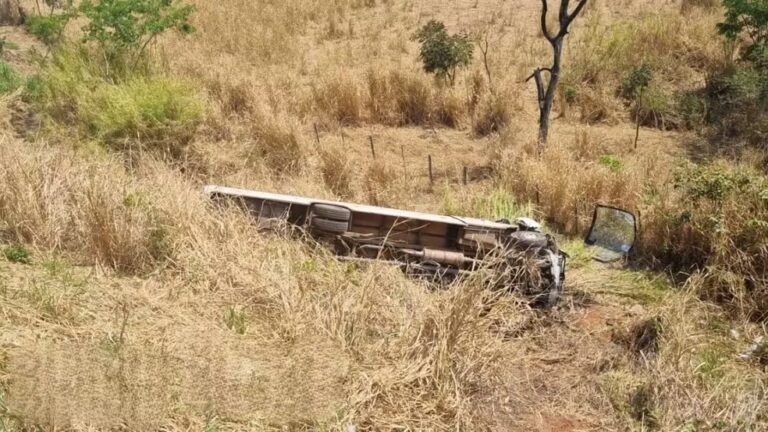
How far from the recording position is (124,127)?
635cm

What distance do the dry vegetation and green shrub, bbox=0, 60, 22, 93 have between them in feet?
0.50

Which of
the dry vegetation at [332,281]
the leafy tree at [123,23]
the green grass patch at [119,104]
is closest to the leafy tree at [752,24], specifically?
the dry vegetation at [332,281]

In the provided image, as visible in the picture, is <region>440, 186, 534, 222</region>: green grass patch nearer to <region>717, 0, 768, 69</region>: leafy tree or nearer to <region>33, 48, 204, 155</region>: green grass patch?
<region>33, 48, 204, 155</region>: green grass patch

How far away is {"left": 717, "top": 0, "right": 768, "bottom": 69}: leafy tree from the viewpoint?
749 centimetres

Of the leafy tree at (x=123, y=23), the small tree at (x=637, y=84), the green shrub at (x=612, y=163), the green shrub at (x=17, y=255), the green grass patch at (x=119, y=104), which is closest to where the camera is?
the green shrub at (x=17, y=255)

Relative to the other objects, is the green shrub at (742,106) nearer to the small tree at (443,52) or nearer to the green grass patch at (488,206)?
the small tree at (443,52)

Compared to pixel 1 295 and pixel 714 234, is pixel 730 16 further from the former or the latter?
pixel 1 295

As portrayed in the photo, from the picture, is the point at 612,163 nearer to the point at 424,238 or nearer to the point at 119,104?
the point at 424,238

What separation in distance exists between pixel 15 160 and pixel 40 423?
8.55 ft

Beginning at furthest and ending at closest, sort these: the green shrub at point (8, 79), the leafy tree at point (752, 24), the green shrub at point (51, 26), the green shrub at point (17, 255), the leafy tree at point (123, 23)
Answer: the green shrub at point (51, 26)
the leafy tree at point (752, 24)
the green shrub at point (8, 79)
the leafy tree at point (123, 23)
the green shrub at point (17, 255)

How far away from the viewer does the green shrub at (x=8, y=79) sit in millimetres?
7191

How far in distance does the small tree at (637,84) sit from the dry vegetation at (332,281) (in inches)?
10.6

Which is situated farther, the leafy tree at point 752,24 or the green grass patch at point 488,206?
the leafy tree at point 752,24

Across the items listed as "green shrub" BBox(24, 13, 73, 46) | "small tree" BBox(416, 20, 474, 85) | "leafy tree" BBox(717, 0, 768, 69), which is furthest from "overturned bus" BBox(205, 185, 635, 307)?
"leafy tree" BBox(717, 0, 768, 69)
